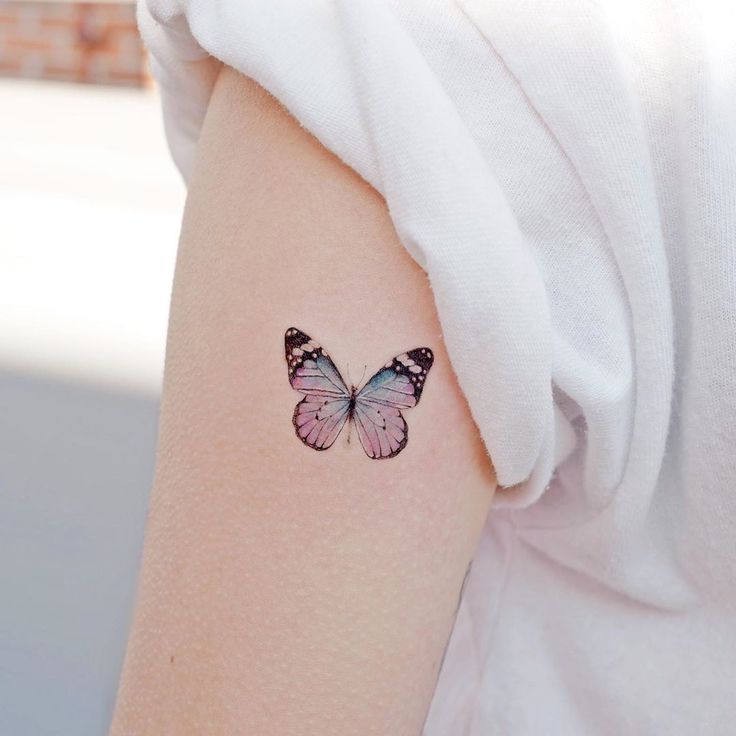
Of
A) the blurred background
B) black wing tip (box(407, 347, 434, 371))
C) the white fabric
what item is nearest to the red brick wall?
the blurred background

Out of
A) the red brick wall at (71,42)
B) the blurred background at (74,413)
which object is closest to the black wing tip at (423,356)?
the blurred background at (74,413)

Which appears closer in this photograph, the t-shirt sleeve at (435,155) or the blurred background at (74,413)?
the t-shirt sleeve at (435,155)

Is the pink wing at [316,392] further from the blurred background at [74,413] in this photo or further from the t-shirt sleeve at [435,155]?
the blurred background at [74,413]

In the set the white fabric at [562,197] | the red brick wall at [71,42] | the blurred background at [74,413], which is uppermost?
the red brick wall at [71,42]

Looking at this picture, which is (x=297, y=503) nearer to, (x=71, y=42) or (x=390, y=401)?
(x=390, y=401)

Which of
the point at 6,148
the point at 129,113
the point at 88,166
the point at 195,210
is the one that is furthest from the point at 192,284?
the point at 129,113

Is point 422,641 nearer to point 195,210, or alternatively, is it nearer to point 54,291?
point 195,210
